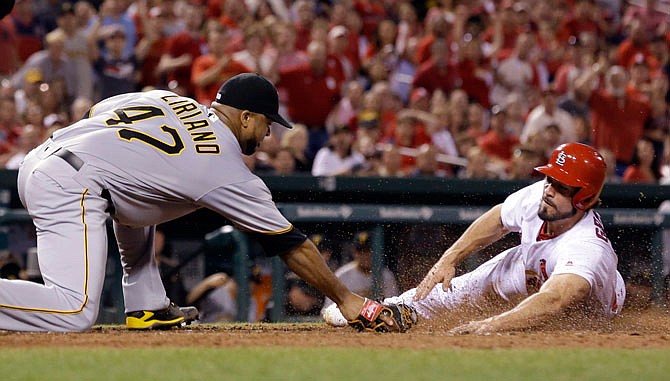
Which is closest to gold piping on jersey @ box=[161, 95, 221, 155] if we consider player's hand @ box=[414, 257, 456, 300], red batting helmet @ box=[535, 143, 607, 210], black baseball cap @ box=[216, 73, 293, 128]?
black baseball cap @ box=[216, 73, 293, 128]

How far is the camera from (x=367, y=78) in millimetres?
13664

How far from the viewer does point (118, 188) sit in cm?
601

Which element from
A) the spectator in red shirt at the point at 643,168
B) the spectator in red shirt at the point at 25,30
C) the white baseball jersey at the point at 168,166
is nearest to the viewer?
the white baseball jersey at the point at 168,166

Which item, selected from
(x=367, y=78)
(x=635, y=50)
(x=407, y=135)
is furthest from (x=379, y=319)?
(x=635, y=50)

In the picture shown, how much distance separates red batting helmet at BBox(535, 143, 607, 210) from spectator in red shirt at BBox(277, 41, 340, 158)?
5.72m

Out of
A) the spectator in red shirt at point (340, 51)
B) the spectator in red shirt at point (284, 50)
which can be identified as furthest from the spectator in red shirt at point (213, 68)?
the spectator in red shirt at point (340, 51)

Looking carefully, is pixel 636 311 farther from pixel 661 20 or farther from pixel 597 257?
pixel 661 20

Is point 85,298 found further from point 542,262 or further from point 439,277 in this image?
point 542,262

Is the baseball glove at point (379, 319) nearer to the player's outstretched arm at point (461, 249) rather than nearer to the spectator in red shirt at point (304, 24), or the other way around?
the player's outstretched arm at point (461, 249)

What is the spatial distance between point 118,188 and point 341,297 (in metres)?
1.40

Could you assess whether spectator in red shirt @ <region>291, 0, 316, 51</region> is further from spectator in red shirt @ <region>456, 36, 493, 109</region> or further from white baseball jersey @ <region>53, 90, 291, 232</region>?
white baseball jersey @ <region>53, 90, 291, 232</region>

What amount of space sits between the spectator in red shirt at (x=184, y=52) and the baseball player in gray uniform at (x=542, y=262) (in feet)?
18.4

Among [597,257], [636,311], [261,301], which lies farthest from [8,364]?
[636,311]

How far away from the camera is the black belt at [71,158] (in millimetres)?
5973
